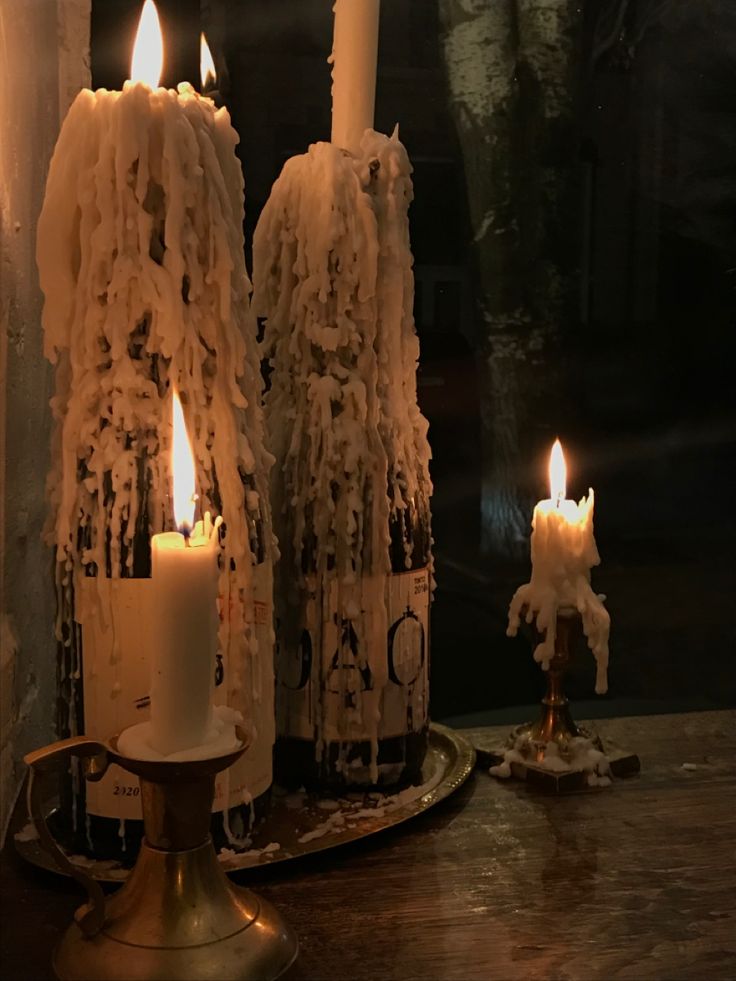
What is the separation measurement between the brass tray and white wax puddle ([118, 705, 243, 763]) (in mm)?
129

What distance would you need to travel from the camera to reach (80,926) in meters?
0.45

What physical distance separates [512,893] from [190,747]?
0.70 feet

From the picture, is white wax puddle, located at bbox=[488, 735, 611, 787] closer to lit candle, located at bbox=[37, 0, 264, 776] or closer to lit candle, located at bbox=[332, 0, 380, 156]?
lit candle, located at bbox=[37, 0, 264, 776]

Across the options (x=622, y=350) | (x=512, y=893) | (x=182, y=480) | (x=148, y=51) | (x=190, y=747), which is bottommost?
(x=512, y=893)

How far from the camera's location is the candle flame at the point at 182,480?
463 millimetres

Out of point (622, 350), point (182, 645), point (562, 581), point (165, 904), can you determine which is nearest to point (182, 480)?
point (182, 645)

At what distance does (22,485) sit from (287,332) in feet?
0.68

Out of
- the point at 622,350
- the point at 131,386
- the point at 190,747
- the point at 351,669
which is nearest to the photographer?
the point at 190,747

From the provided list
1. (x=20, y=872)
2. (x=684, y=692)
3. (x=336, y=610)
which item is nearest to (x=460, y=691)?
(x=684, y=692)

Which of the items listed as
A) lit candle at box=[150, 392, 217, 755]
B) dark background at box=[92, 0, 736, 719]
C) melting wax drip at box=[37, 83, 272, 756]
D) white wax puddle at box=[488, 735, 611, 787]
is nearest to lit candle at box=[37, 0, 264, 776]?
melting wax drip at box=[37, 83, 272, 756]

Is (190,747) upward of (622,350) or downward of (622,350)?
downward

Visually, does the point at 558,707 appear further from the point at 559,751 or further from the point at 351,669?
the point at 351,669

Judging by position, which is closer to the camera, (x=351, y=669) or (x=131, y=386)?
(x=131, y=386)

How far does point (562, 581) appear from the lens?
2.36ft
